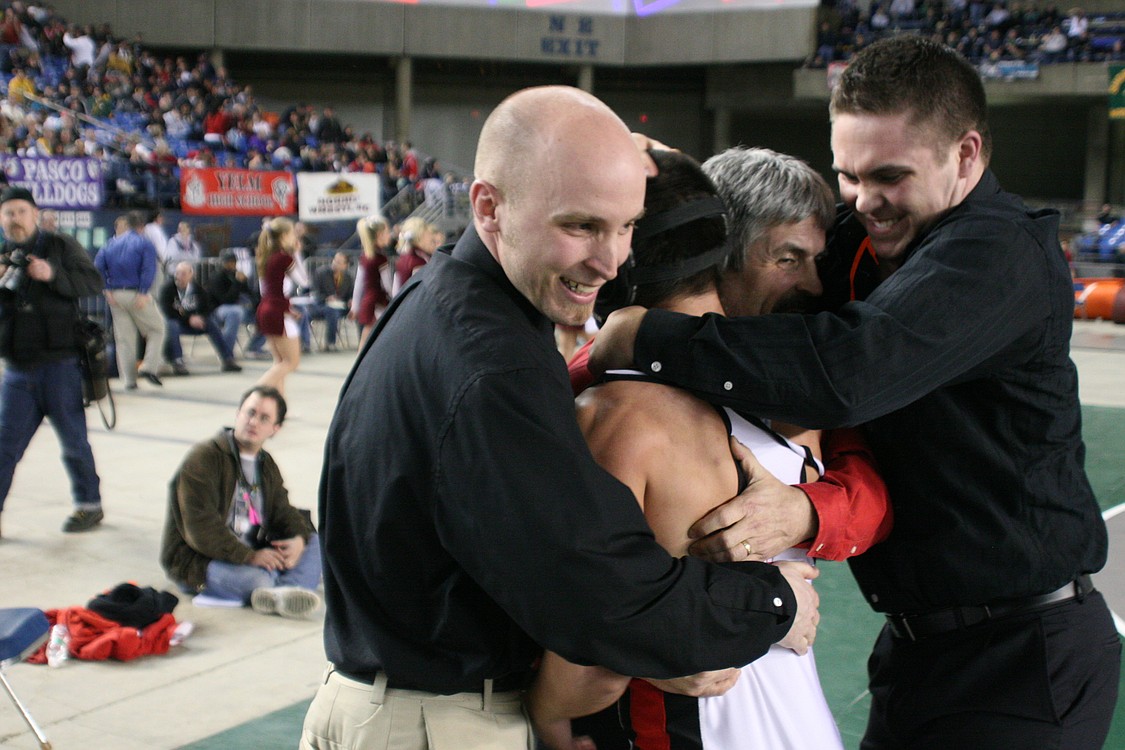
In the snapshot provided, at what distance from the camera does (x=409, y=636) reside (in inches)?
73.8

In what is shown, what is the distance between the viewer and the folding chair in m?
3.79

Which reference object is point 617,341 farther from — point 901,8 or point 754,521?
point 901,8

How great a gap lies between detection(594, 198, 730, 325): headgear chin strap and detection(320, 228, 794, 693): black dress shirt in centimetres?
26

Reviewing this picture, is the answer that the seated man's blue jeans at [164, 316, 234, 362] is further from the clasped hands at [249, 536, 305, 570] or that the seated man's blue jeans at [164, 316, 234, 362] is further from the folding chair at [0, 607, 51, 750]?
the folding chair at [0, 607, 51, 750]

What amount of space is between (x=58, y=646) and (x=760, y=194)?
13.7ft

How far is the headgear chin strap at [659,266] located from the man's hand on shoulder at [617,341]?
42 millimetres

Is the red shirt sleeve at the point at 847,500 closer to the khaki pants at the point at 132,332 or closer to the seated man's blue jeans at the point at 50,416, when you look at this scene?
the seated man's blue jeans at the point at 50,416

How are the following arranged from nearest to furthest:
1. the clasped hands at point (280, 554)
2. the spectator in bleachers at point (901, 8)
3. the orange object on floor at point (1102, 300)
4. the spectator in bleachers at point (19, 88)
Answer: the clasped hands at point (280, 554), the orange object on floor at point (1102, 300), the spectator in bleachers at point (19, 88), the spectator in bleachers at point (901, 8)

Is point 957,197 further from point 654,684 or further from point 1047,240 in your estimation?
point 654,684

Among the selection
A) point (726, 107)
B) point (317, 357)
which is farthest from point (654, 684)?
point (726, 107)

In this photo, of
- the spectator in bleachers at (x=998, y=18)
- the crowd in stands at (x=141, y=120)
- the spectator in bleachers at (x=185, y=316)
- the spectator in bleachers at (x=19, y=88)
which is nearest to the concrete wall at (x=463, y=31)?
the crowd in stands at (x=141, y=120)

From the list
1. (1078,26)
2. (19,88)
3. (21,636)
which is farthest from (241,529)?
(1078,26)

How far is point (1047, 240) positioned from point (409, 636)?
146 centimetres

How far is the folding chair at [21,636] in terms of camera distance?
12.4 ft
